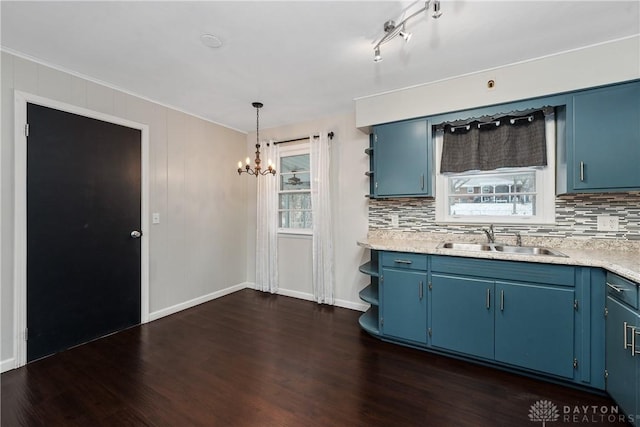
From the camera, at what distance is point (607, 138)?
2178 millimetres

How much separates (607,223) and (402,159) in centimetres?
178

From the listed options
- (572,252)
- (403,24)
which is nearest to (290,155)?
(403,24)

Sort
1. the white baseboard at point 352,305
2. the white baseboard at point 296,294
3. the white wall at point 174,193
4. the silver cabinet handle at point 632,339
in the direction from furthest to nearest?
the white baseboard at point 296,294
the white baseboard at point 352,305
the white wall at point 174,193
the silver cabinet handle at point 632,339

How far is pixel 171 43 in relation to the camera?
2109 millimetres

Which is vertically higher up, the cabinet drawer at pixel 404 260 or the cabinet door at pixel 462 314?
the cabinet drawer at pixel 404 260

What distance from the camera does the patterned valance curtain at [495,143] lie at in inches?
99.0

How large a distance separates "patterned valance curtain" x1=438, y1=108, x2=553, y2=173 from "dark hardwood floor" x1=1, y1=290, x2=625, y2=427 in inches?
71.1

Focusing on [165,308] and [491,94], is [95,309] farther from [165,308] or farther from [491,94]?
[491,94]

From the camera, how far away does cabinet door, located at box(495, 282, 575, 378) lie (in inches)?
79.1

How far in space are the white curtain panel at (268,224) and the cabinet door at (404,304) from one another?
1976mm

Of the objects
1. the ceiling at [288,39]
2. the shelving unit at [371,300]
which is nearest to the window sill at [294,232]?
the shelving unit at [371,300]

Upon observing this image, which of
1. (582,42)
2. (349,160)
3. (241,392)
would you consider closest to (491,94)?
(582,42)

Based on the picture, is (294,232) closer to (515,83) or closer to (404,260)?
(404,260)

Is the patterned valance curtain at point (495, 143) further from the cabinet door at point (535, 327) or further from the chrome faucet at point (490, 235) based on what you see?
the cabinet door at point (535, 327)
